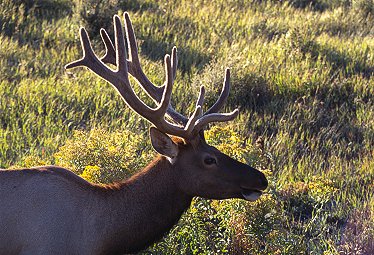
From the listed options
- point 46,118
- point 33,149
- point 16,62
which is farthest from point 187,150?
point 16,62

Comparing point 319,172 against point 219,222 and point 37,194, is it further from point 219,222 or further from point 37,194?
point 37,194

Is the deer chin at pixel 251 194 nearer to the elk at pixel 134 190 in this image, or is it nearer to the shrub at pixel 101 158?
the elk at pixel 134 190

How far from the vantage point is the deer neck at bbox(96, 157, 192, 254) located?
6.00 meters

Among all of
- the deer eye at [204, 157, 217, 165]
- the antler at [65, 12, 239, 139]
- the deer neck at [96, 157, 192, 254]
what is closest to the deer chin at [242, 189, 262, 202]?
the deer eye at [204, 157, 217, 165]

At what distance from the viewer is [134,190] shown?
6.09 meters

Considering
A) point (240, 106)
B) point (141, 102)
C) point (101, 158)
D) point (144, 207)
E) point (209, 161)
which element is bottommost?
point (240, 106)

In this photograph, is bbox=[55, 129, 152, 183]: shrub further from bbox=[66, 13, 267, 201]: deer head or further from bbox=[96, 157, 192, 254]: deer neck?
bbox=[66, 13, 267, 201]: deer head

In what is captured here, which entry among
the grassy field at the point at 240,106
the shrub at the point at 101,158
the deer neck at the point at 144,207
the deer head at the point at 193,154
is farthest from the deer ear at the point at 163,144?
the shrub at the point at 101,158

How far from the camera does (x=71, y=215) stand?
19.0 feet

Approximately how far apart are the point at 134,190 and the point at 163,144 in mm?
386

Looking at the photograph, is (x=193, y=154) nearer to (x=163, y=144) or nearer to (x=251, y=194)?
(x=163, y=144)

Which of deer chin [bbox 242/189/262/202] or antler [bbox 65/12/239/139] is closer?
antler [bbox 65/12/239/139]

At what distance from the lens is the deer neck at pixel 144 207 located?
6004 mm

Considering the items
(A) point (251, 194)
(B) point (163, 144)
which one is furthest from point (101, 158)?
(A) point (251, 194)
